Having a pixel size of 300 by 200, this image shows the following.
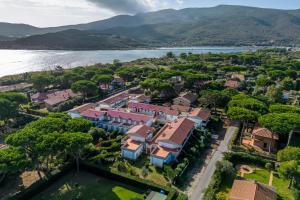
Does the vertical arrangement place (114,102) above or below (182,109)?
above

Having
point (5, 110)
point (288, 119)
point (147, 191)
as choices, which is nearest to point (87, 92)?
point (5, 110)

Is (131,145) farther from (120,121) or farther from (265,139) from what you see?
(265,139)

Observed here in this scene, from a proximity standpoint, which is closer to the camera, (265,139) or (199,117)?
(265,139)

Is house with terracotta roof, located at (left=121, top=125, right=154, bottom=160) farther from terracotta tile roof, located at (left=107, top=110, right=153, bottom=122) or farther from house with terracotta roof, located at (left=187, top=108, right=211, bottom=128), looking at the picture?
A: house with terracotta roof, located at (left=187, top=108, right=211, bottom=128)

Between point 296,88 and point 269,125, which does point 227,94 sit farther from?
point 296,88

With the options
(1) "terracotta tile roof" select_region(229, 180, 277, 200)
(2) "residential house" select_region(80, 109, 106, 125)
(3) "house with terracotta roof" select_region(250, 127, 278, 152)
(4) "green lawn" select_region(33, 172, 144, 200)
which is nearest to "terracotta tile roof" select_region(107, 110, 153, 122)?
(2) "residential house" select_region(80, 109, 106, 125)

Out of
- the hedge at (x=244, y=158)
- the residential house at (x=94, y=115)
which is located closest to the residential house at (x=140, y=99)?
the residential house at (x=94, y=115)

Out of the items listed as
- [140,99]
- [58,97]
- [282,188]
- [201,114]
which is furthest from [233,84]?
[58,97]
